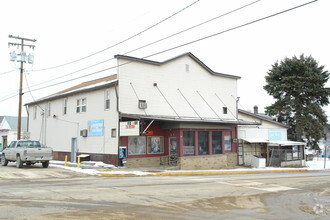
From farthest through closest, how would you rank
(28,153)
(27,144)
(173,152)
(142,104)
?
(173,152) < (142,104) < (27,144) < (28,153)

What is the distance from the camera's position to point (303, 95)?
134 ft

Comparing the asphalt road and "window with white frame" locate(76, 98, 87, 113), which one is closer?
the asphalt road

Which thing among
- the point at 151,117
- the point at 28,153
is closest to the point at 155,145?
the point at 151,117

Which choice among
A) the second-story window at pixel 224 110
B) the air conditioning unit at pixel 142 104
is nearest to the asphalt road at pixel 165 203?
the air conditioning unit at pixel 142 104

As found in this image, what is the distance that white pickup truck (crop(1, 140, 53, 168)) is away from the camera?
21953 millimetres

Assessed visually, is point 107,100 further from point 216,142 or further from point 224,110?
point 224,110

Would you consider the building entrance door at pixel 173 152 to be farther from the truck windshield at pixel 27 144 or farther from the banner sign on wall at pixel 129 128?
the truck windshield at pixel 27 144

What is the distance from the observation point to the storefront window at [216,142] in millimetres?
29291

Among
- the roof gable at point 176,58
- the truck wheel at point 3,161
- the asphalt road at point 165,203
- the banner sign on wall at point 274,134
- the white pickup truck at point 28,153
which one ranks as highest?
the roof gable at point 176,58

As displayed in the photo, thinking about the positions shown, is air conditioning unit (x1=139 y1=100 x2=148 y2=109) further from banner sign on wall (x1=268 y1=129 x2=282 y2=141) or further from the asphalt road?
banner sign on wall (x1=268 y1=129 x2=282 y2=141)

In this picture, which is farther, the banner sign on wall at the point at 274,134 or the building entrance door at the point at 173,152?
the banner sign on wall at the point at 274,134

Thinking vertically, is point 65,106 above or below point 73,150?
above

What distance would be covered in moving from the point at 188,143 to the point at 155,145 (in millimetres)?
2651

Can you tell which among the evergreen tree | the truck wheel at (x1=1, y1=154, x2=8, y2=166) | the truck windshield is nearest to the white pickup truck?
the truck windshield
